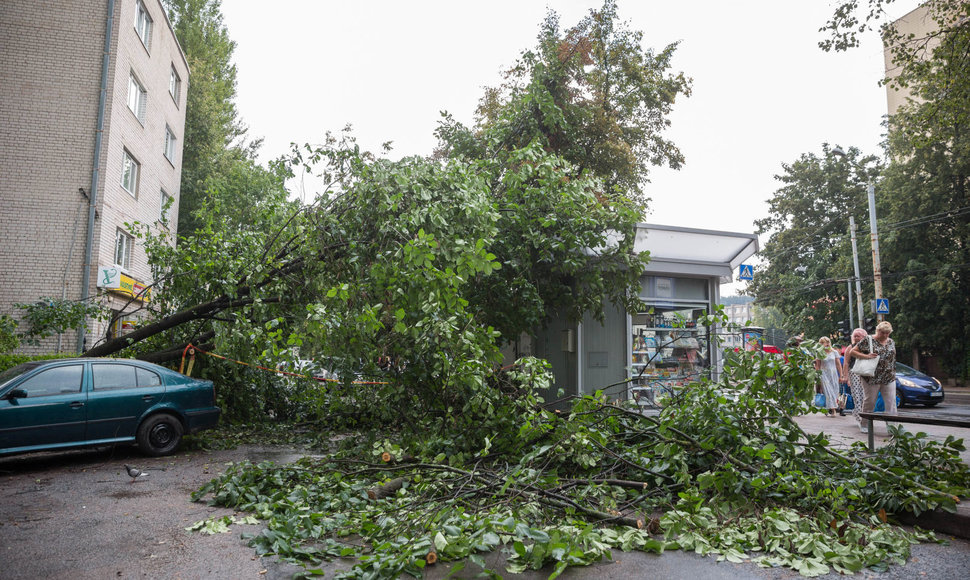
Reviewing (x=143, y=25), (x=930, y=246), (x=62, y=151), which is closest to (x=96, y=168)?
(x=62, y=151)

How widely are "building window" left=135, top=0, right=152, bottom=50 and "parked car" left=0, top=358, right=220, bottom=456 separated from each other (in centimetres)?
1526

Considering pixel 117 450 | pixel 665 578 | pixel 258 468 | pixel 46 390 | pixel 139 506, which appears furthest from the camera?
pixel 117 450

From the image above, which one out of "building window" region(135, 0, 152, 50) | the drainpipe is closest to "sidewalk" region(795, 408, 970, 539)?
the drainpipe

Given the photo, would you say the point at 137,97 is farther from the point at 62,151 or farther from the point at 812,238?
the point at 812,238

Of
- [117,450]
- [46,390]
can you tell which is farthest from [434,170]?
[117,450]

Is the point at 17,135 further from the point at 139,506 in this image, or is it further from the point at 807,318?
the point at 807,318

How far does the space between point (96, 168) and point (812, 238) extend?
40779mm

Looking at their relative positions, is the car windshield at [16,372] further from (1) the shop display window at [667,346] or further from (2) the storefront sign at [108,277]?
(1) the shop display window at [667,346]

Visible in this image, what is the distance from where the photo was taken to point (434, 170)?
877 centimetres

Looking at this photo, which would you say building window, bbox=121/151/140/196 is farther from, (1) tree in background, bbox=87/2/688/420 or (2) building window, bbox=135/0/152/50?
(1) tree in background, bbox=87/2/688/420

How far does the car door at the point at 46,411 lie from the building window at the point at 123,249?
11316 millimetres

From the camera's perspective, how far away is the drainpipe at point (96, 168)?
16.1 metres

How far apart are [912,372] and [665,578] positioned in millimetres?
19155

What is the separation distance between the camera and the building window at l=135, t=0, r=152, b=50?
782 inches
